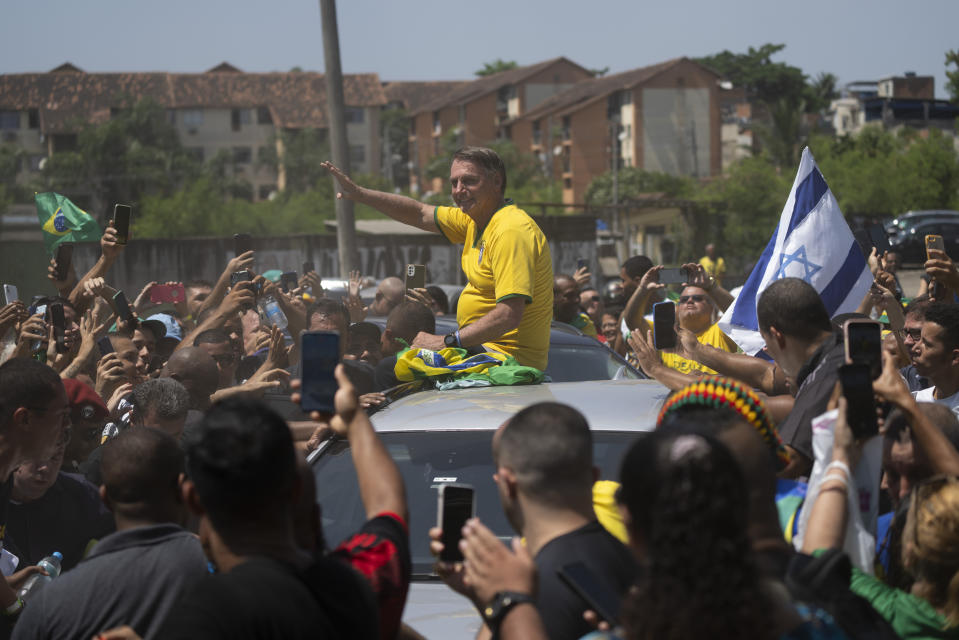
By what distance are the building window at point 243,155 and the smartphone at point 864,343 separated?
312ft

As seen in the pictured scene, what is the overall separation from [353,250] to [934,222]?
26.9m

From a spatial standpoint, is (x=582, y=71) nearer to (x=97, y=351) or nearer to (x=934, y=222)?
(x=934, y=222)

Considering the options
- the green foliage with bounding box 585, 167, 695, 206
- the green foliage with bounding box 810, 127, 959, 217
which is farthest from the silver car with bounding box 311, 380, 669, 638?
the green foliage with bounding box 585, 167, 695, 206

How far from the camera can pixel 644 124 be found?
7969 centimetres

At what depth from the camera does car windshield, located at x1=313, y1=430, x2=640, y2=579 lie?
175 inches

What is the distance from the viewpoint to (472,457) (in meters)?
4.55

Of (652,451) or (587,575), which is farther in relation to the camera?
(587,575)

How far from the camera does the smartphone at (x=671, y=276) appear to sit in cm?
829

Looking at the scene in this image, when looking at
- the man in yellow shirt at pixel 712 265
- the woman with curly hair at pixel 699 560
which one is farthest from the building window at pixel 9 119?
the woman with curly hair at pixel 699 560

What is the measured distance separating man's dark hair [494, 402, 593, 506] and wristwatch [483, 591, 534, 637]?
0.32 metres

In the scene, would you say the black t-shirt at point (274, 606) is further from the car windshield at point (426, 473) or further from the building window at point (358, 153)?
the building window at point (358, 153)

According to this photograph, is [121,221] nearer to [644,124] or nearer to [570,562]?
[570,562]

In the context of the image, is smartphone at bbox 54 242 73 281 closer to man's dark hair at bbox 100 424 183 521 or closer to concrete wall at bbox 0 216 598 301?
man's dark hair at bbox 100 424 183 521

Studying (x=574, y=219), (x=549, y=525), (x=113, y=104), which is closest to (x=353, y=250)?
(x=549, y=525)
